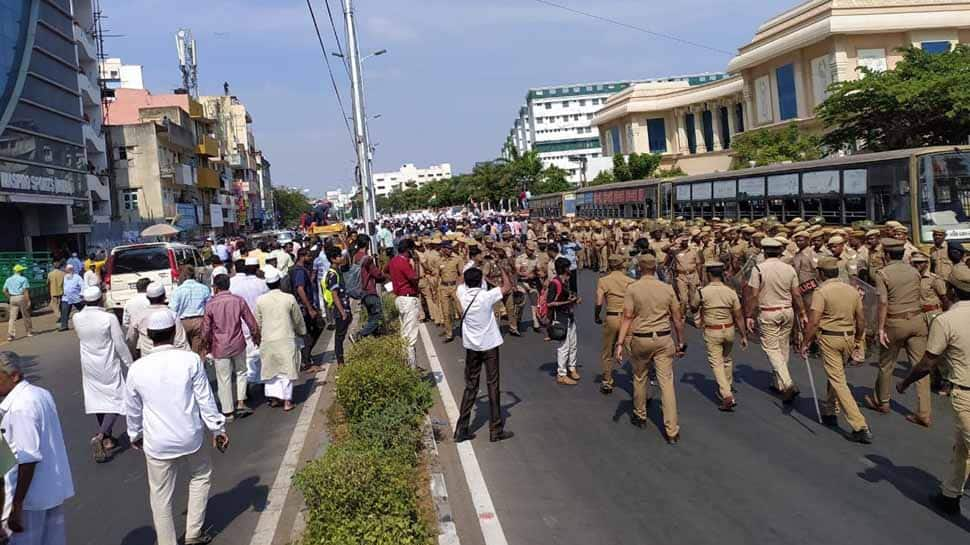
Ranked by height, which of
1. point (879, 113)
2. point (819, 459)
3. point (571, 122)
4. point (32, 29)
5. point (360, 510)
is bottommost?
point (819, 459)

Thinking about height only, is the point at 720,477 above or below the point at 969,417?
below

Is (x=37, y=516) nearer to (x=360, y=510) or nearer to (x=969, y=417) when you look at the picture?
(x=360, y=510)

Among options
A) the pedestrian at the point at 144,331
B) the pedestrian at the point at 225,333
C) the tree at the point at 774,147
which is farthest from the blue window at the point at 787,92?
the pedestrian at the point at 144,331

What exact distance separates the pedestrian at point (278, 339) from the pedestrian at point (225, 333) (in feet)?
0.96

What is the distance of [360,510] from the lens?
473 cm

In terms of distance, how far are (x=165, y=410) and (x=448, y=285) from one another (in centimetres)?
963

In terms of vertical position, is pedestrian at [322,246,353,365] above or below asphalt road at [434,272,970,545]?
above

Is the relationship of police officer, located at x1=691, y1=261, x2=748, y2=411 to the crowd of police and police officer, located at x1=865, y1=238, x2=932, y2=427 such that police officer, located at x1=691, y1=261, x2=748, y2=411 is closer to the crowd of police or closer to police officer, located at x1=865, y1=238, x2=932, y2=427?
the crowd of police

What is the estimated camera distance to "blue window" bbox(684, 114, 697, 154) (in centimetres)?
7781

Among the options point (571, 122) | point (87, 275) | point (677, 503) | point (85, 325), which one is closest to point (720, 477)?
point (677, 503)

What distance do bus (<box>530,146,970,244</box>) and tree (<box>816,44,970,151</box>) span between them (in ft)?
24.9

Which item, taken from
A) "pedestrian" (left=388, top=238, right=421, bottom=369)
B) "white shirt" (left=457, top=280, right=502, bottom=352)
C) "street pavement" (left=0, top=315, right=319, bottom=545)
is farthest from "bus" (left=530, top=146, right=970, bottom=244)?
"street pavement" (left=0, top=315, right=319, bottom=545)

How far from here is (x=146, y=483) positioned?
7.23 meters

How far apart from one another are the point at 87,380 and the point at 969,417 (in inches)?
304
